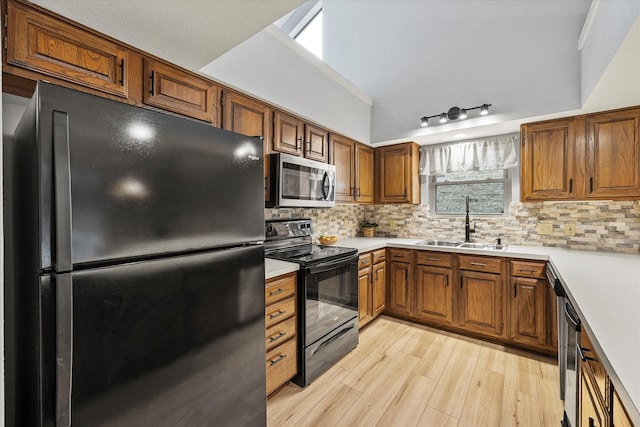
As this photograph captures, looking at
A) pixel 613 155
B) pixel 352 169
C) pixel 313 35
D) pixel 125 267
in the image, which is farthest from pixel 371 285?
pixel 313 35

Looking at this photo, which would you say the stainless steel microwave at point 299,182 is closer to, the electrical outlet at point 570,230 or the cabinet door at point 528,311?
the cabinet door at point 528,311

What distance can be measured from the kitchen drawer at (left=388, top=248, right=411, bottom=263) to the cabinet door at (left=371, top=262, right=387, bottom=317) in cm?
13

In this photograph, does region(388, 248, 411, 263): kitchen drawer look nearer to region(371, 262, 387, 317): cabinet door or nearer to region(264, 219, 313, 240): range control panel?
region(371, 262, 387, 317): cabinet door

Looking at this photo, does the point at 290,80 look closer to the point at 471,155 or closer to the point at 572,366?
the point at 471,155

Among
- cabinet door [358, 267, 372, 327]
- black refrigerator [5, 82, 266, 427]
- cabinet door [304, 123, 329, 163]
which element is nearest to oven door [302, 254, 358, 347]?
cabinet door [358, 267, 372, 327]

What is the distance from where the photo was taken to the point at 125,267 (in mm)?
1008

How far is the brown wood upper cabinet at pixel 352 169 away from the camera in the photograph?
309 cm

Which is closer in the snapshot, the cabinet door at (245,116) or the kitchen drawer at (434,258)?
the cabinet door at (245,116)

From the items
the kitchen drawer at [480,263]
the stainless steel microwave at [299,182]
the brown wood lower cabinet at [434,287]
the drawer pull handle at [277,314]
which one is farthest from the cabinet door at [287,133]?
the kitchen drawer at [480,263]

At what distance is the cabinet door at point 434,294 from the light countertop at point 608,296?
327 mm

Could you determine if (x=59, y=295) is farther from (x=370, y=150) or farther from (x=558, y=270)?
(x=370, y=150)

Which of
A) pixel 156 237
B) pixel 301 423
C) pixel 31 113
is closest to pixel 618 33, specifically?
pixel 156 237

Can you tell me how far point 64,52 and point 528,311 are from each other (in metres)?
3.57

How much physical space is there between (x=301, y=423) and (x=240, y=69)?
2278 mm
